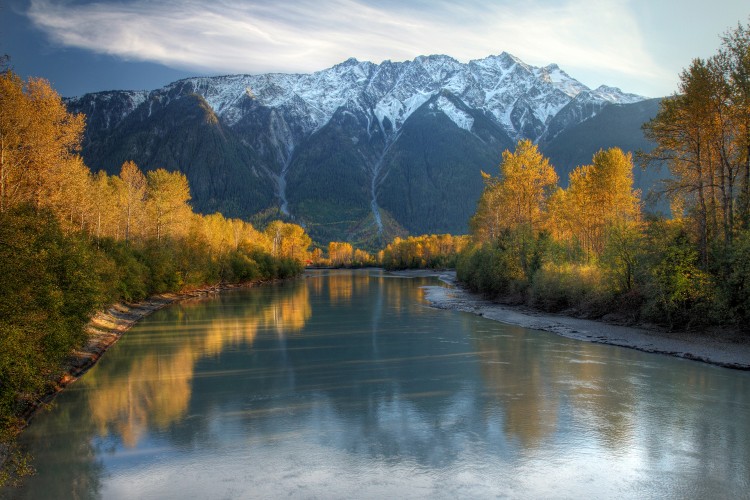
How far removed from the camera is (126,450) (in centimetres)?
1464

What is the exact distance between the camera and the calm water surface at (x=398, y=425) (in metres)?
12.2

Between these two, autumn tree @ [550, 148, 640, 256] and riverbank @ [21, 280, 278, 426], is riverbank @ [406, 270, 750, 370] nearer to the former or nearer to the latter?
autumn tree @ [550, 148, 640, 256]

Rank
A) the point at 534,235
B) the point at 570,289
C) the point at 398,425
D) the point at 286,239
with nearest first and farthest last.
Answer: the point at 398,425 < the point at 570,289 < the point at 534,235 < the point at 286,239

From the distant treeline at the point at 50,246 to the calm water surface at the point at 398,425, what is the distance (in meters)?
2.30

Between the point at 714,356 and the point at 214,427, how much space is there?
2299 cm

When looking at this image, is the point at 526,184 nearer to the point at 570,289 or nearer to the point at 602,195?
the point at 602,195

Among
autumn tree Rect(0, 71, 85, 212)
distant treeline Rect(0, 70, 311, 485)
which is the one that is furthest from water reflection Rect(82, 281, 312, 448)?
autumn tree Rect(0, 71, 85, 212)

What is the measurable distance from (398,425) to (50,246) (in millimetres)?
14773

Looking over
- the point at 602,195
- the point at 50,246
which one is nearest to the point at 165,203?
the point at 50,246

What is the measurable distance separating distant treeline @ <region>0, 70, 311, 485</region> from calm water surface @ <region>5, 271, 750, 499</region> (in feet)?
7.55

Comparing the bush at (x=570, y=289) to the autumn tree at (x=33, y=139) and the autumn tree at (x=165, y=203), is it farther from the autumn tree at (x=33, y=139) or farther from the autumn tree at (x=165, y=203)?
the autumn tree at (x=165, y=203)

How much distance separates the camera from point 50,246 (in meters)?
19.5

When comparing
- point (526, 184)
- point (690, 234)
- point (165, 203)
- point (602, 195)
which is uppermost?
point (526, 184)

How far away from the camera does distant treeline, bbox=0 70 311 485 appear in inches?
568
